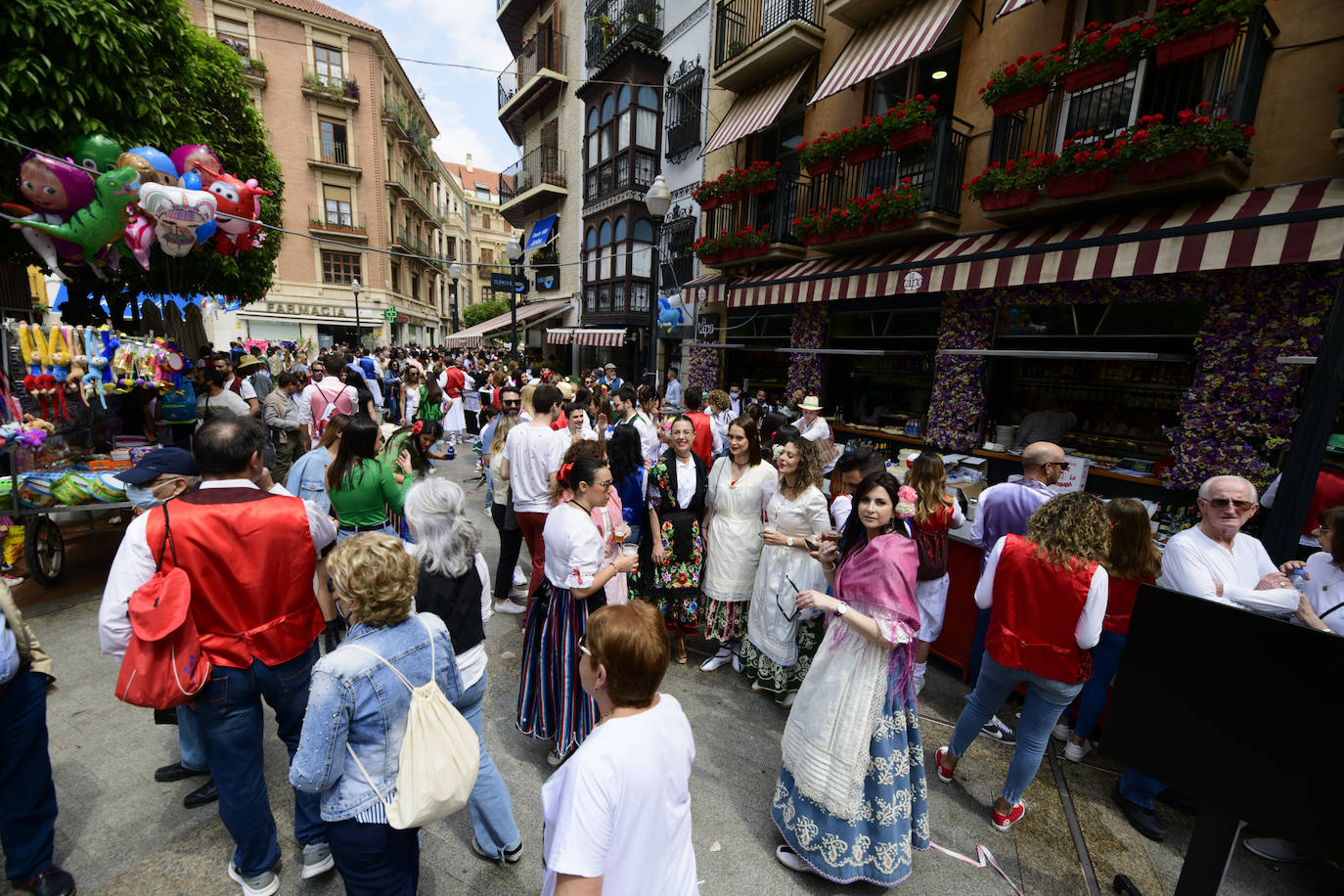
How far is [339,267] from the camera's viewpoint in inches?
1197

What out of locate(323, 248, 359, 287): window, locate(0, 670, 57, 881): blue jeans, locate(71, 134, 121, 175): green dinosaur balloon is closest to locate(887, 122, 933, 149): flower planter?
locate(71, 134, 121, 175): green dinosaur balloon

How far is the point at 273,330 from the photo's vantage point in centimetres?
2894

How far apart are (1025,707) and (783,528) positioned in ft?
5.33

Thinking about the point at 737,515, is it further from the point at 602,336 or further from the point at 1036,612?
the point at 602,336

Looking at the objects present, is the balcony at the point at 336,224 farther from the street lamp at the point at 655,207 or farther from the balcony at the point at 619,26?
the street lamp at the point at 655,207

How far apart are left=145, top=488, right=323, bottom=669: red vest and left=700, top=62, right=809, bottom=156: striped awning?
459 inches

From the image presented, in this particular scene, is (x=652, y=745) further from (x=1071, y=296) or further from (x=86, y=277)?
(x=86, y=277)

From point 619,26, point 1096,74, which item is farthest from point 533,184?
point 1096,74

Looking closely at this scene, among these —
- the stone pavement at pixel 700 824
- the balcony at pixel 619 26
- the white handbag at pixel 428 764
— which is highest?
the balcony at pixel 619 26

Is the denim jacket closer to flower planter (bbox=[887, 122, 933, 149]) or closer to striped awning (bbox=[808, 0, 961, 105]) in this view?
flower planter (bbox=[887, 122, 933, 149])

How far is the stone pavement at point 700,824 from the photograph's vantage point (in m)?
2.47

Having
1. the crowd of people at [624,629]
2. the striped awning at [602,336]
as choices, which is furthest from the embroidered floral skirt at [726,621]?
the striped awning at [602,336]

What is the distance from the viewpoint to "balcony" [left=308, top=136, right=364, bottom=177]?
29031 mm

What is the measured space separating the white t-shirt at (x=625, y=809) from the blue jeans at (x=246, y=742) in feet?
5.25
